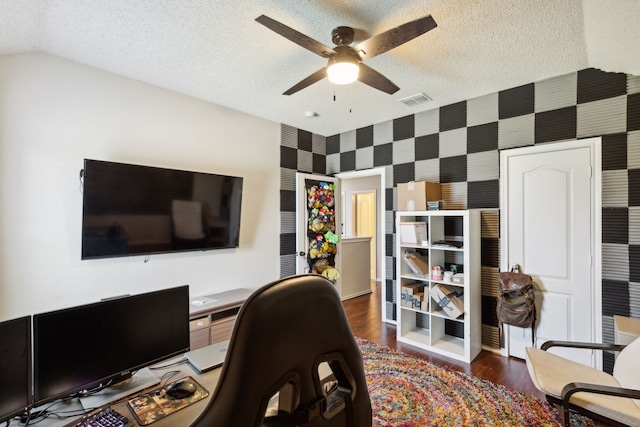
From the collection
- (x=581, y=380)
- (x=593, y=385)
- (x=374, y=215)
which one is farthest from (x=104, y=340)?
(x=374, y=215)

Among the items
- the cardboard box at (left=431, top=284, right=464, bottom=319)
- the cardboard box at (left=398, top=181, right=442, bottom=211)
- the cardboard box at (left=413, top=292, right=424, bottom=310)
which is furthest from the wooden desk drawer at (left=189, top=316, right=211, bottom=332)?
the cardboard box at (left=398, top=181, right=442, bottom=211)

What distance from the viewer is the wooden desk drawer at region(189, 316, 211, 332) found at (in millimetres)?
2541

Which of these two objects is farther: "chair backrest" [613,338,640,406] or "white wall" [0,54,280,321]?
"white wall" [0,54,280,321]

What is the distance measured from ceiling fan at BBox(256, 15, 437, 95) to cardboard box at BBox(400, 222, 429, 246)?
5.13ft

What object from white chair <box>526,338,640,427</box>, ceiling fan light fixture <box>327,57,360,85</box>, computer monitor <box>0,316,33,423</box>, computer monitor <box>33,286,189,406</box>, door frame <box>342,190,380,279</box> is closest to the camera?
computer monitor <box>0,316,33,423</box>

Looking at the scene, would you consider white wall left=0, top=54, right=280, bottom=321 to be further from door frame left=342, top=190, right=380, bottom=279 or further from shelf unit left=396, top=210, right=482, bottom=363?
door frame left=342, top=190, right=380, bottom=279

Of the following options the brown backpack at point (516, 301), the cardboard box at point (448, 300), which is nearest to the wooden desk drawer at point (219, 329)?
the cardboard box at point (448, 300)

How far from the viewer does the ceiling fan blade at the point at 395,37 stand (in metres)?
1.52

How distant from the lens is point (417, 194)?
3229 millimetres

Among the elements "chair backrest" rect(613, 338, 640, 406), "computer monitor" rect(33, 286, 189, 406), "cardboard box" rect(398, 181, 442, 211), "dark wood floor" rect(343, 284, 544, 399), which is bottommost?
"dark wood floor" rect(343, 284, 544, 399)

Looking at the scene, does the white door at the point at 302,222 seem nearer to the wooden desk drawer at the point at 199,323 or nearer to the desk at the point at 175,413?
the wooden desk drawer at the point at 199,323

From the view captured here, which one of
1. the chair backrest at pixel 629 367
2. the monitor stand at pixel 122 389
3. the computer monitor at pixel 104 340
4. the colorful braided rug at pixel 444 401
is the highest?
the computer monitor at pixel 104 340

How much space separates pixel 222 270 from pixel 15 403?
2.33 m

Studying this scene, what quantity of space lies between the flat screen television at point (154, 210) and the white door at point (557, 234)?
2924 mm
